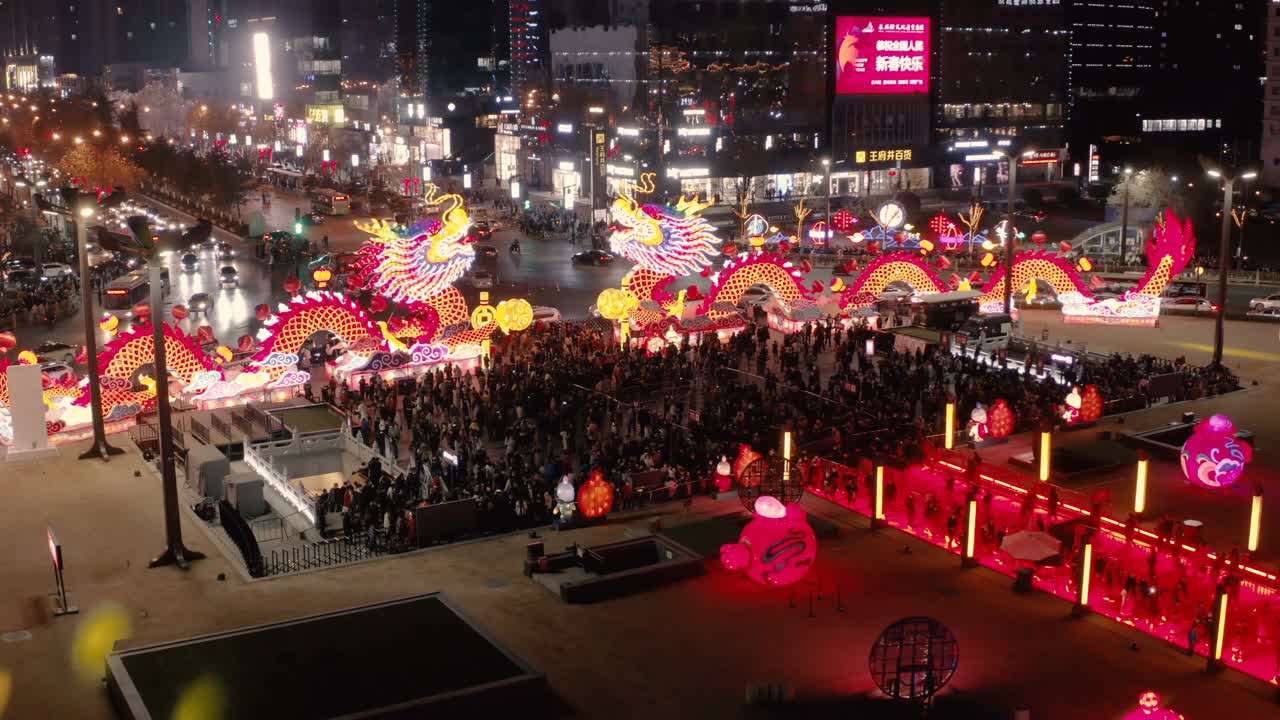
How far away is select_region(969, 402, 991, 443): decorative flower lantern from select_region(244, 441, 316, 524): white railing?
15506 millimetres

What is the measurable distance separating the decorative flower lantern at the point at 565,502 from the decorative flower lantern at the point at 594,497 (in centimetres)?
18

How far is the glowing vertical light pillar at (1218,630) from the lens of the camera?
2020 centimetres

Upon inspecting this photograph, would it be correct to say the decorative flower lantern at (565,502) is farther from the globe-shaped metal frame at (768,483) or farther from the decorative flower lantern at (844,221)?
the decorative flower lantern at (844,221)

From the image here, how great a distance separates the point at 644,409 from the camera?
3472cm

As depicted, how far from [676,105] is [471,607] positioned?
242 ft

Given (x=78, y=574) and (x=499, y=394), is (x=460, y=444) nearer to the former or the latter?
(x=499, y=394)

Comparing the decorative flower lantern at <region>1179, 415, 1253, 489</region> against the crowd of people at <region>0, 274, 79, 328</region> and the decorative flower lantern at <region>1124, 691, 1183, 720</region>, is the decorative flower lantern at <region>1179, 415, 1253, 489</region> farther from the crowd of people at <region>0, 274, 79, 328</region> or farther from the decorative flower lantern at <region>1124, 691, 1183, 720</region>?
the crowd of people at <region>0, 274, 79, 328</region>

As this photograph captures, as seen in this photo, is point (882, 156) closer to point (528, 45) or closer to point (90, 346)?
point (528, 45)

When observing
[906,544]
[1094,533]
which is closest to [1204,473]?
[1094,533]

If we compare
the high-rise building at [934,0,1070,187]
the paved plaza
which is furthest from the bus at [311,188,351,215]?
the paved plaza

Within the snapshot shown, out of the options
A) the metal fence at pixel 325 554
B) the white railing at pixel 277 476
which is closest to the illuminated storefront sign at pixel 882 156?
the white railing at pixel 277 476

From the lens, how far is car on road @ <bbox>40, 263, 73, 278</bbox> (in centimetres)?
6022

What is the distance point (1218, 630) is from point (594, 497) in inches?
455

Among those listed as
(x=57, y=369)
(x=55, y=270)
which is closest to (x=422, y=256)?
(x=57, y=369)
